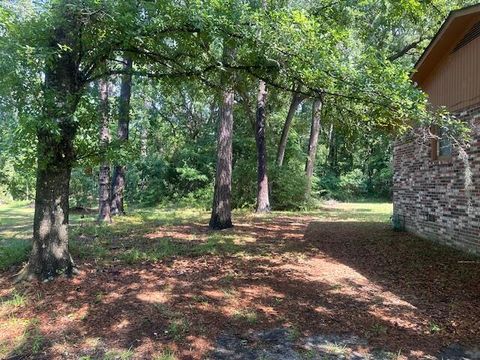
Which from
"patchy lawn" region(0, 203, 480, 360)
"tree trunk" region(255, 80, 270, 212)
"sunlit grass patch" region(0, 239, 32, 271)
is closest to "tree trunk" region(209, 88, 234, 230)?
"patchy lawn" region(0, 203, 480, 360)

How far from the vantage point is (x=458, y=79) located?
7.61 meters

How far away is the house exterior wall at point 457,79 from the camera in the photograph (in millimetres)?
6969

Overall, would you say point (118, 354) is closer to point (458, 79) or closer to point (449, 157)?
point (449, 157)

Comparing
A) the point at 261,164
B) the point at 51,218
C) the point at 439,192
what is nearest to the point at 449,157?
the point at 439,192

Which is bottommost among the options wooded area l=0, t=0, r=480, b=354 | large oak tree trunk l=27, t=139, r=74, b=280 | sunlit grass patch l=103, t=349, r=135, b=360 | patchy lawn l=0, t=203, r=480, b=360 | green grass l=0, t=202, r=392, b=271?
sunlit grass patch l=103, t=349, r=135, b=360

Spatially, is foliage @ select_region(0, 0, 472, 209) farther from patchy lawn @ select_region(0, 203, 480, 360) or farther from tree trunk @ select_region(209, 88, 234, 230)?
tree trunk @ select_region(209, 88, 234, 230)

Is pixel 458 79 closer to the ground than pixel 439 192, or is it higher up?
higher up

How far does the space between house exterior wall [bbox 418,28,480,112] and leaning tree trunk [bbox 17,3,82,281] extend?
6.37 meters

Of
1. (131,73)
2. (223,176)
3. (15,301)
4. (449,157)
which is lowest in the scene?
(15,301)

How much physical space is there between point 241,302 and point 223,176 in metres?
6.29

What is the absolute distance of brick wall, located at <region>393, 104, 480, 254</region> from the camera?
22.9ft

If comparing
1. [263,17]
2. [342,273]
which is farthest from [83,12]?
[342,273]

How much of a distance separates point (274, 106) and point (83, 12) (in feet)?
54.8

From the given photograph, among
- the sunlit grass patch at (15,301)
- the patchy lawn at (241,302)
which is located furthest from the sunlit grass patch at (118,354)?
the sunlit grass patch at (15,301)
